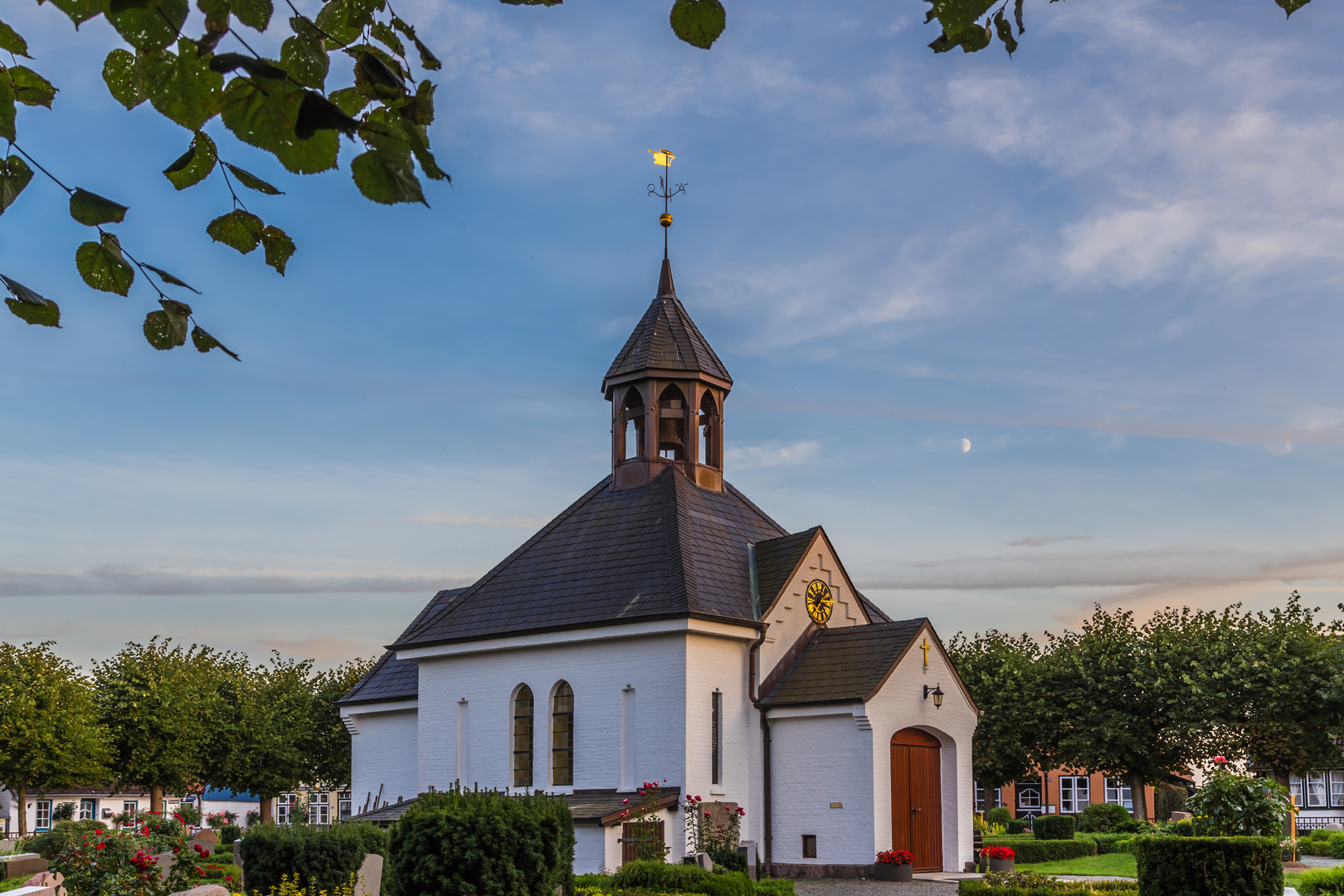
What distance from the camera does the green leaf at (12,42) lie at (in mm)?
3291

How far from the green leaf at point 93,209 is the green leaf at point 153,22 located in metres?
0.69

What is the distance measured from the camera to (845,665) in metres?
24.1

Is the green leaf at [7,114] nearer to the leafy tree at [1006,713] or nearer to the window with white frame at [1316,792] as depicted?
Result: the leafy tree at [1006,713]

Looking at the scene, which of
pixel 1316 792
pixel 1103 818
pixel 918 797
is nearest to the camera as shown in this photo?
pixel 918 797

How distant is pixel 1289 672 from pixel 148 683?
3706 centimetres

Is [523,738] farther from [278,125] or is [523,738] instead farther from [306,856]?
[278,125]

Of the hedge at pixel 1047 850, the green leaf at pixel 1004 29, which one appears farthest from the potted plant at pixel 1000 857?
the green leaf at pixel 1004 29

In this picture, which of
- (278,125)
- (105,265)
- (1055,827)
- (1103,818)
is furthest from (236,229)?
(1103,818)

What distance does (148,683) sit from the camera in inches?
1630

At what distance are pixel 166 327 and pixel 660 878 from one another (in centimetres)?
1447

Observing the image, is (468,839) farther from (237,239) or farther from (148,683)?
(148,683)

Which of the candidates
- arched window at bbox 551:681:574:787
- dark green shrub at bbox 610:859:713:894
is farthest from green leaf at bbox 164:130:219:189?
arched window at bbox 551:681:574:787

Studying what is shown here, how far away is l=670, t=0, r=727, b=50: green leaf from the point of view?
3.26m

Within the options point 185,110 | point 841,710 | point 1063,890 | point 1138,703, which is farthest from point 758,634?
point 185,110
